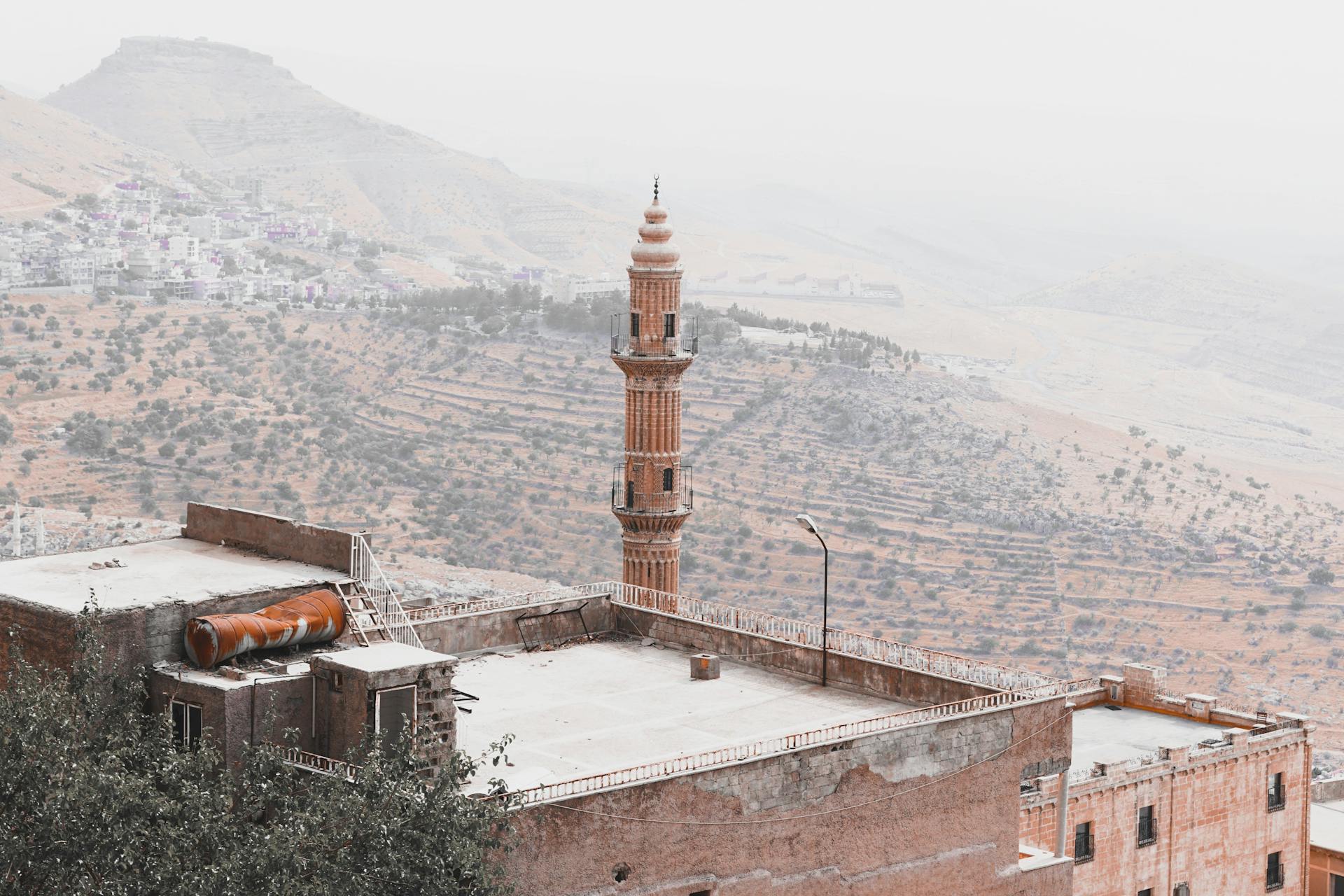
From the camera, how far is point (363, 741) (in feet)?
71.5

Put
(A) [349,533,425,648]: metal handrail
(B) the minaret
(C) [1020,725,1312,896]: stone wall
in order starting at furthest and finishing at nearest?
(B) the minaret < (C) [1020,725,1312,896]: stone wall < (A) [349,533,425,648]: metal handrail

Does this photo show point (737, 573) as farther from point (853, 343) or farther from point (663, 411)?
point (663, 411)

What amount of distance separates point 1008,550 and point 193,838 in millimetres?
99488

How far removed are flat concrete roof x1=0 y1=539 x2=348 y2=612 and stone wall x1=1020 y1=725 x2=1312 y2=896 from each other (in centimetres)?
1368

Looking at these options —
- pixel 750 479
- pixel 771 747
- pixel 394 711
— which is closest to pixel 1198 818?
pixel 771 747

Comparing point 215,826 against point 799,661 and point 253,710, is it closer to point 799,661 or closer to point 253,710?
point 253,710

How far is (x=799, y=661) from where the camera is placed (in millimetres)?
30078

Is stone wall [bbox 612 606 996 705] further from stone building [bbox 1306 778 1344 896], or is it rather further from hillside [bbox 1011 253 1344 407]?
hillside [bbox 1011 253 1344 407]

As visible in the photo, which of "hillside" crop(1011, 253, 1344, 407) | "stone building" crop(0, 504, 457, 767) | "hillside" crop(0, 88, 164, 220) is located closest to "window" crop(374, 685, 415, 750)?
"stone building" crop(0, 504, 457, 767)

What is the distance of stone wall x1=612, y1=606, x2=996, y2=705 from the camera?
2831cm

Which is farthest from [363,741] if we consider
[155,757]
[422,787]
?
[155,757]

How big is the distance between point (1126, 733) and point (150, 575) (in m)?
22.1

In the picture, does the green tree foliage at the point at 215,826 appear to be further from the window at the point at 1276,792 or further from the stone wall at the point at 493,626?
the window at the point at 1276,792

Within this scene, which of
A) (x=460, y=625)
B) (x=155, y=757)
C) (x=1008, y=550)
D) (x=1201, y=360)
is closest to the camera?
(x=155, y=757)
